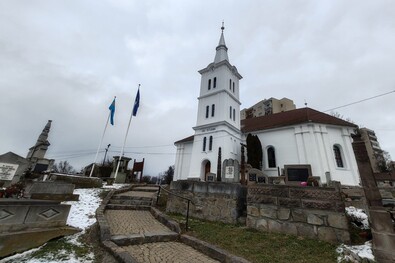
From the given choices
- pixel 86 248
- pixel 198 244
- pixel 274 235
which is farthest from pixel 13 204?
pixel 274 235

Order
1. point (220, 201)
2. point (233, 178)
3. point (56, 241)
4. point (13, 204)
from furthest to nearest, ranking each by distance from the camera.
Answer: point (233, 178) < point (220, 201) < point (56, 241) < point (13, 204)

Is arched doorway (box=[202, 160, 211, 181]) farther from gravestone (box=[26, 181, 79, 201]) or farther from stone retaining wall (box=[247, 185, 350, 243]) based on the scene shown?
stone retaining wall (box=[247, 185, 350, 243])

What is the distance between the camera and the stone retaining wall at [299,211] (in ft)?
16.0

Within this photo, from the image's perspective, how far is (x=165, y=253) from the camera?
4.26 m

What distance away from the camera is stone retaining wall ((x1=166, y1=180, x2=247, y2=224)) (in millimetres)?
6904

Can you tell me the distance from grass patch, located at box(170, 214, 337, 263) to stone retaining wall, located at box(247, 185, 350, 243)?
0.92ft

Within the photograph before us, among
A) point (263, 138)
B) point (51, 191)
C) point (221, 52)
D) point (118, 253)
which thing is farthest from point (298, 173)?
point (221, 52)

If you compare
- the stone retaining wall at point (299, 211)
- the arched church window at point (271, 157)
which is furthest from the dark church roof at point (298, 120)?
the stone retaining wall at point (299, 211)

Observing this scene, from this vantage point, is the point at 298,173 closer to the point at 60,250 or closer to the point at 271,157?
the point at 271,157

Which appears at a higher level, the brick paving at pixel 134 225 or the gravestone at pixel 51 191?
the gravestone at pixel 51 191

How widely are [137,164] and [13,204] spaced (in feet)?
60.7

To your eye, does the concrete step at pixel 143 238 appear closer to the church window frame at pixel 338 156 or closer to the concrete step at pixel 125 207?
the concrete step at pixel 125 207

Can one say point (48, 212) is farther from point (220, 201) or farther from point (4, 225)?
point (220, 201)

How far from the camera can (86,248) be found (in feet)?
13.8
